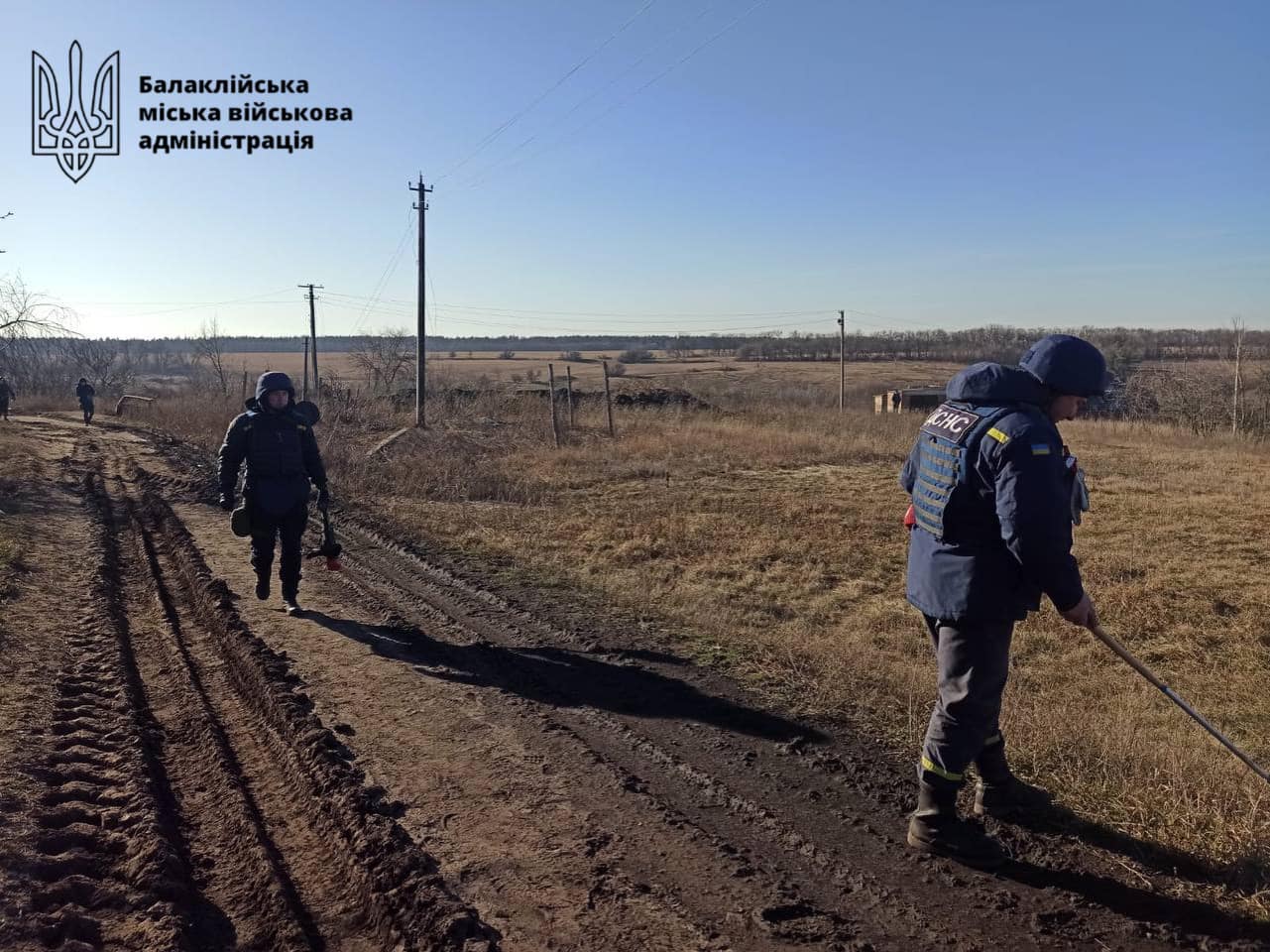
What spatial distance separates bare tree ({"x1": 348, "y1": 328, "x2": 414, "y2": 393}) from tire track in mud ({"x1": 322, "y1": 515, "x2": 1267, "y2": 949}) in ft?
100

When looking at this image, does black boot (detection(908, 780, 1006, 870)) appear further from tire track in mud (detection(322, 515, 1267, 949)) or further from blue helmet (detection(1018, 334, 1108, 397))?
blue helmet (detection(1018, 334, 1108, 397))

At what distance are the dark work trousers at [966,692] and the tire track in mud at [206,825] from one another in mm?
1703

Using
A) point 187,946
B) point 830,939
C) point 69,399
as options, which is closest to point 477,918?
point 187,946

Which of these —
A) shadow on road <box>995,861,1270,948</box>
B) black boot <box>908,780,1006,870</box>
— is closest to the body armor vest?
black boot <box>908,780,1006,870</box>

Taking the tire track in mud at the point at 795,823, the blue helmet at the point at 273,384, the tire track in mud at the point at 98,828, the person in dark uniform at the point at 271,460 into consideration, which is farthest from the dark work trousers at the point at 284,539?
the tire track in mud at the point at 98,828

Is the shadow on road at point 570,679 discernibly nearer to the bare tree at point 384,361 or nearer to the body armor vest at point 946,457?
the body armor vest at point 946,457

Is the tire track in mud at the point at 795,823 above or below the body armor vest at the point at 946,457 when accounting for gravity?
below

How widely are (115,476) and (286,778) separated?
1278 centimetres

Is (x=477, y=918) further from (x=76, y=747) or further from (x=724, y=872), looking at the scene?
(x=76, y=747)

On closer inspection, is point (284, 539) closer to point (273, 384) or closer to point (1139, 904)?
point (273, 384)

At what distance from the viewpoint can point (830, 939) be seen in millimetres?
2797

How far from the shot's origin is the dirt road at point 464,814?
2859mm

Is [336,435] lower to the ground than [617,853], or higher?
higher

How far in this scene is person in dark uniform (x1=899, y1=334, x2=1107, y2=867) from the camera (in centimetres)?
301
